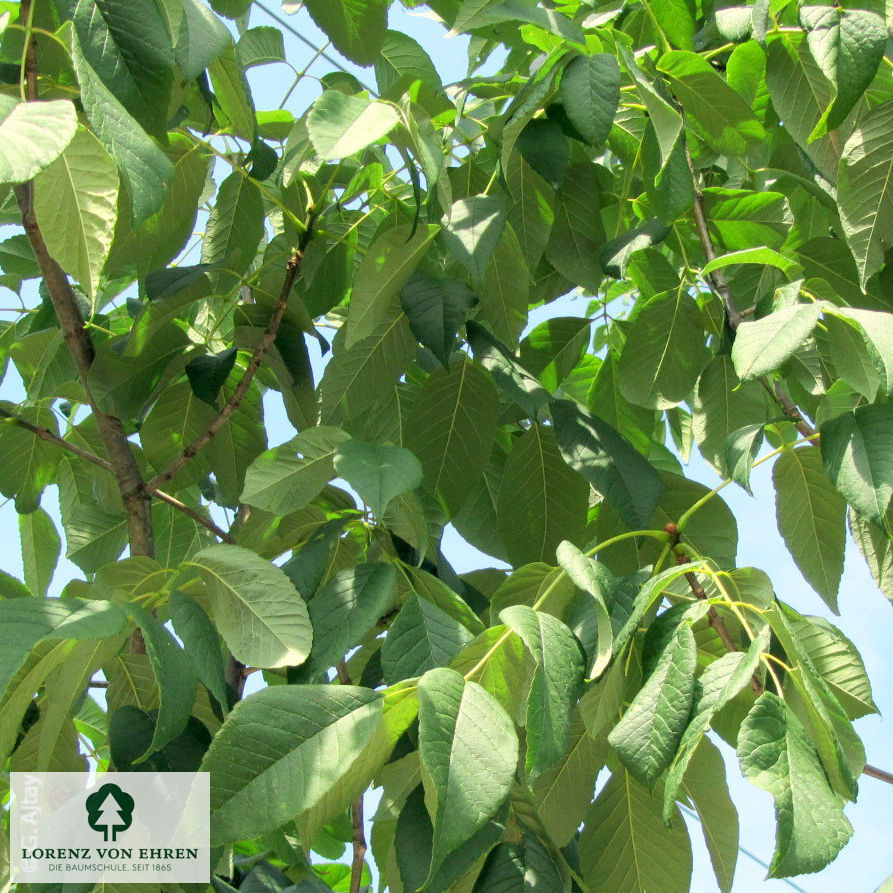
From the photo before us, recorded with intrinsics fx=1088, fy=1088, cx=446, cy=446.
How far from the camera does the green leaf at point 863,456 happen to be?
27.0 inches

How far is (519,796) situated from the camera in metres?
0.76

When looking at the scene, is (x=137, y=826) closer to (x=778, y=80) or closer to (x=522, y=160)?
(x=522, y=160)

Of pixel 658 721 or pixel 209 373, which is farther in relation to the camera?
pixel 209 373

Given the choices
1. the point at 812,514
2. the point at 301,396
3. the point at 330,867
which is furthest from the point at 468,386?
the point at 330,867

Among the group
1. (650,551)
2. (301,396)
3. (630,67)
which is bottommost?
(650,551)

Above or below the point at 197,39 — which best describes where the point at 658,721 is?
below

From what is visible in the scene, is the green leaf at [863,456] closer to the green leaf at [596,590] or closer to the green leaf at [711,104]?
the green leaf at [596,590]

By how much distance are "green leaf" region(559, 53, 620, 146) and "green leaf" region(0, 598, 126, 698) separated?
1.60ft

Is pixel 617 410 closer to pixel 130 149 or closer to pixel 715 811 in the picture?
pixel 715 811

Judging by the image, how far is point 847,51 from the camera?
0.84 metres

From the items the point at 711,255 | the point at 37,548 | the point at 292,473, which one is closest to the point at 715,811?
the point at 292,473

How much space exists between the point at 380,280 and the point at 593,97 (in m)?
0.22

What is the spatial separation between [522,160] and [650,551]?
372 mm

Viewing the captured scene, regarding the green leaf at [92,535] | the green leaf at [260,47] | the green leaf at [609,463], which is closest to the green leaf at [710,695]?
the green leaf at [609,463]
